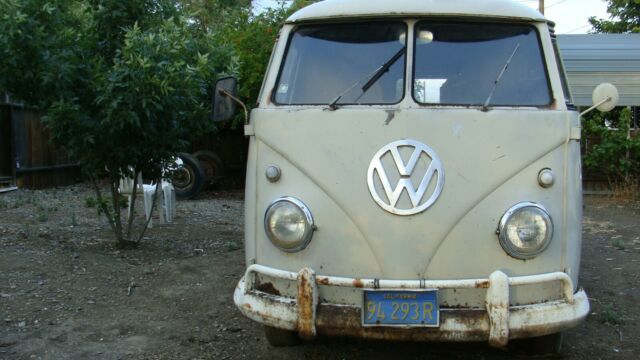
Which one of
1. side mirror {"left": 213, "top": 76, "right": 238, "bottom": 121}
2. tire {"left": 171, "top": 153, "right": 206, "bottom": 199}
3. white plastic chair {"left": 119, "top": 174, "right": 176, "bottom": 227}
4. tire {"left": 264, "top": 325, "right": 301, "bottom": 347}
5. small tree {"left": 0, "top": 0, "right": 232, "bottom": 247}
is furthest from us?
tire {"left": 171, "top": 153, "right": 206, "bottom": 199}

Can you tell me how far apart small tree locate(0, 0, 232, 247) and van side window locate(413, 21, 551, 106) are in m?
2.80

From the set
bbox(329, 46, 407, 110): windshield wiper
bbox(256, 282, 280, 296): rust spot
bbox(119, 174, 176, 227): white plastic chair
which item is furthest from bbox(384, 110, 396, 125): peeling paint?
bbox(119, 174, 176, 227): white plastic chair

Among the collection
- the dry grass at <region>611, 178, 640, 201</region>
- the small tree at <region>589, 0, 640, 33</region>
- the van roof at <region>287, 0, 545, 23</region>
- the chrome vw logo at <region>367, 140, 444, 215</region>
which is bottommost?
the dry grass at <region>611, 178, 640, 201</region>

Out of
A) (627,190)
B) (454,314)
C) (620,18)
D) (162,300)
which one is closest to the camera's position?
(454,314)

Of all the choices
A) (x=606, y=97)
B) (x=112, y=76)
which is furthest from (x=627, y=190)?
(x=112, y=76)

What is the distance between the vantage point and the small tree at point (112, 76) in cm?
582

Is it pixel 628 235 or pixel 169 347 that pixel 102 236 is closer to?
pixel 169 347

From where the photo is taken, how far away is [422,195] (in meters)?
3.35

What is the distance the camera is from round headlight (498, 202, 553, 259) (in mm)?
3320

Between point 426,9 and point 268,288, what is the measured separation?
5.85 ft

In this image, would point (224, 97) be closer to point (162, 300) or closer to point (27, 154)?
point (162, 300)

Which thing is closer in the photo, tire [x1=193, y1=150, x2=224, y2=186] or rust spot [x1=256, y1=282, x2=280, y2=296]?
rust spot [x1=256, y1=282, x2=280, y2=296]

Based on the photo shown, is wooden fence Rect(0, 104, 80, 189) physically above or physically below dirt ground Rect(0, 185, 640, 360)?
above

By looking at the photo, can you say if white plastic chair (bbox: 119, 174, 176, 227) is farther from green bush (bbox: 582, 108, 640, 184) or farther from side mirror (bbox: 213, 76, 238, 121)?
green bush (bbox: 582, 108, 640, 184)
